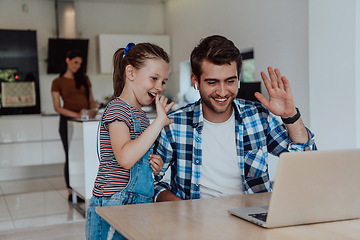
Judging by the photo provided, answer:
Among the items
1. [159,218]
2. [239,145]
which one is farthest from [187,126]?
[159,218]

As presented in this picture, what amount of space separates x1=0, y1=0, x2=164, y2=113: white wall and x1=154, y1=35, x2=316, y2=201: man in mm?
5155

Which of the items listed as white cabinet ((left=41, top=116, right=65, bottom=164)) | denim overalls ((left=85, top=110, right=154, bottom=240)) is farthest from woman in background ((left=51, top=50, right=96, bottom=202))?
denim overalls ((left=85, top=110, right=154, bottom=240))

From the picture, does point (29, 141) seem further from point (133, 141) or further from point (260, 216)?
point (260, 216)

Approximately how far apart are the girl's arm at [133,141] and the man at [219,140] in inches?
10.7

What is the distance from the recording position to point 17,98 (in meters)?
6.44

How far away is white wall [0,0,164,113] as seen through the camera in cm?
655

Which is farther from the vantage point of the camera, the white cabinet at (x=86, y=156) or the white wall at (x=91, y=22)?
the white wall at (x=91, y=22)

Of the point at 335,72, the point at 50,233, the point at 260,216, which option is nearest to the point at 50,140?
the point at 50,233

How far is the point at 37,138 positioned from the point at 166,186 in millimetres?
4527

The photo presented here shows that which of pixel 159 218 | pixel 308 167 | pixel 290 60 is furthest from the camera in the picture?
pixel 290 60

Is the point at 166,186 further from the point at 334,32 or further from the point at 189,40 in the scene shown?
the point at 189,40

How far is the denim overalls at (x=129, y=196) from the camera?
5.37 ft

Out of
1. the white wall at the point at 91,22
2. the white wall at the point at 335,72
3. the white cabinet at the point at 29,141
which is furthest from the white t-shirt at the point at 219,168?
the white wall at the point at 91,22

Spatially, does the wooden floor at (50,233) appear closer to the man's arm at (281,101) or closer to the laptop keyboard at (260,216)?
the man's arm at (281,101)
